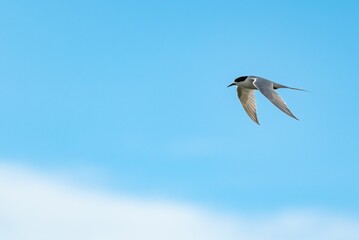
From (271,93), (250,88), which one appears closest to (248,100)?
(250,88)

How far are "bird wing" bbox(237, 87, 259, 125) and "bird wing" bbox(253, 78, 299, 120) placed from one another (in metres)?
2.88

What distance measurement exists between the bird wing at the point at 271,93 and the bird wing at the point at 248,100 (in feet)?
9.44

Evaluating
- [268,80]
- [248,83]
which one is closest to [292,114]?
[268,80]

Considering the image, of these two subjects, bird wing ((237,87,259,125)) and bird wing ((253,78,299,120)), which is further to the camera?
bird wing ((237,87,259,125))

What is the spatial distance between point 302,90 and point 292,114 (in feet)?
10.7

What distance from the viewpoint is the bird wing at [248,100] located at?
24.7 meters

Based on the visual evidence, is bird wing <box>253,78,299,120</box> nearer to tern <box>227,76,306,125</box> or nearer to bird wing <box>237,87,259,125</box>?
tern <box>227,76,306,125</box>

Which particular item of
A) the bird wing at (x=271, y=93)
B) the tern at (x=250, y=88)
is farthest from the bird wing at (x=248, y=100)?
the bird wing at (x=271, y=93)

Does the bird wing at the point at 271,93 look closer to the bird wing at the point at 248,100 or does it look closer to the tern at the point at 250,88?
the tern at the point at 250,88

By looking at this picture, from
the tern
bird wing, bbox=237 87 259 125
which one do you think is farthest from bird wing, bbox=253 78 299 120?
bird wing, bbox=237 87 259 125

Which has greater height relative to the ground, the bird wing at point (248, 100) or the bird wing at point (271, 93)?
the bird wing at point (248, 100)

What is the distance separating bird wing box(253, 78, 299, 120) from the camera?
17952 mm

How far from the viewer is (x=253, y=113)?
2459cm

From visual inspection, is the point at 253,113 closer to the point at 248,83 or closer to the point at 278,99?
the point at 248,83
